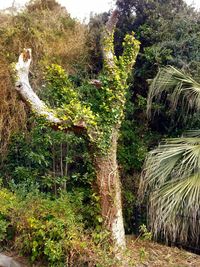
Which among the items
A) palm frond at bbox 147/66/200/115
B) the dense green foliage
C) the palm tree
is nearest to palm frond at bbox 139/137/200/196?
the palm tree

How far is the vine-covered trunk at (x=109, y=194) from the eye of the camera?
407cm

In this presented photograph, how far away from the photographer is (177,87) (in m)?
4.75

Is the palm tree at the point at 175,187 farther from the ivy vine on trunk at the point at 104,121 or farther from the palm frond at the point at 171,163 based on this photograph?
the ivy vine on trunk at the point at 104,121

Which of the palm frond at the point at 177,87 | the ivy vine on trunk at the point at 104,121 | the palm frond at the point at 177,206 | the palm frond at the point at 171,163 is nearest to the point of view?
the palm frond at the point at 177,206

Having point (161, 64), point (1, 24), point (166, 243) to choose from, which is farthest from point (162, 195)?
point (1, 24)

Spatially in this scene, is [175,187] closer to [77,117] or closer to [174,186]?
[174,186]

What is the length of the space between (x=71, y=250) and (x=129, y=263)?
28.0 inches

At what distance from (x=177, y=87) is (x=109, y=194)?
1927 millimetres

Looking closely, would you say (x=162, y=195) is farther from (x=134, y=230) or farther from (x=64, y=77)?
(x=64, y=77)

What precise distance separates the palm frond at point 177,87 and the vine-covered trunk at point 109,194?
1426 mm

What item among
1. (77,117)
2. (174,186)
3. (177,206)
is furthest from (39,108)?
(177,206)

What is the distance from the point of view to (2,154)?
19.2 ft

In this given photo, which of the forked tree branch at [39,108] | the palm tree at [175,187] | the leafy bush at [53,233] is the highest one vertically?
the forked tree branch at [39,108]

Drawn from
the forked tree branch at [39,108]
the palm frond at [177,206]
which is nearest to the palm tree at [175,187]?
the palm frond at [177,206]
